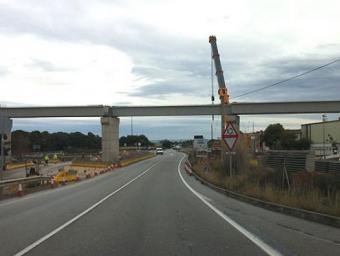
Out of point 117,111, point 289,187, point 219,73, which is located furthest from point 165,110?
point 289,187

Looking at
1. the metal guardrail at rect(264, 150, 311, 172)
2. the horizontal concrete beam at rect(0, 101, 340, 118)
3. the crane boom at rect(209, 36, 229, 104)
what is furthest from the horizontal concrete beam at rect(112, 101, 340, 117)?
the metal guardrail at rect(264, 150, 311, 172)

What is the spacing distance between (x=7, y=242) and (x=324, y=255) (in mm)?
6182

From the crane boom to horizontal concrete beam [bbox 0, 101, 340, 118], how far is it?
23.2 metres

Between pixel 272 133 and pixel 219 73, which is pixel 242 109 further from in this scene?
pixel 272 133

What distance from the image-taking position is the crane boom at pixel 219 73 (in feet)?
189

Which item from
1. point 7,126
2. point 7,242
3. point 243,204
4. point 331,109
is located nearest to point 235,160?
point 7,126

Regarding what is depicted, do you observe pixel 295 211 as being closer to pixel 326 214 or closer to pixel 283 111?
pixel 326 214

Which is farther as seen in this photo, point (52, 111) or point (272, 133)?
point (272, 133)

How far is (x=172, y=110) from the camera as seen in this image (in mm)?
88750

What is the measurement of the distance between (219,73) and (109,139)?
32.0m

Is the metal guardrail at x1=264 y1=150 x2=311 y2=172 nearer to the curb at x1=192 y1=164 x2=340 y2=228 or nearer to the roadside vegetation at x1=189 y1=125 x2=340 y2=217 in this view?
the roadside vegetation at x1=189 y1=125 x2=340 y2=217

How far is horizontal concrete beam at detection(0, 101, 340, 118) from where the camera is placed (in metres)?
82.9

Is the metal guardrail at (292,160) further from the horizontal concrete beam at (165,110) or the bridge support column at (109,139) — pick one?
the bridge support column at (109,139)

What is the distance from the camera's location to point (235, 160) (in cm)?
3881
